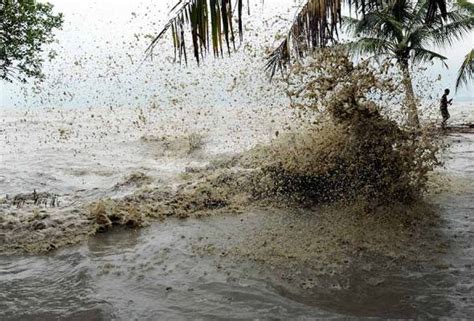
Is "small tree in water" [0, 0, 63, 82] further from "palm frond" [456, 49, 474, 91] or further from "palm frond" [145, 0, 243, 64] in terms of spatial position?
"palm frond" [456, 49, 474, 91]

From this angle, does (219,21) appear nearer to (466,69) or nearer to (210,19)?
(210,19)

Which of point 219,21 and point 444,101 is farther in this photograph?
point 444,101

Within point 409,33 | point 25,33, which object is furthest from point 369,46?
point 25,33

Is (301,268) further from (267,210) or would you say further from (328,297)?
(267,210)

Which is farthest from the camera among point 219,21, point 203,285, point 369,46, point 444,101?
point 444,101

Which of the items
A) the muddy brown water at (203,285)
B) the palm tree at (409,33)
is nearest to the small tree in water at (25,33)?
the muddy brown water at (203,285)

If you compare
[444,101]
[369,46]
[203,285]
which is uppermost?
[369,46]

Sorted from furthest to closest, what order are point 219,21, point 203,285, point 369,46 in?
point 369,46
point 203,285
point 219,21

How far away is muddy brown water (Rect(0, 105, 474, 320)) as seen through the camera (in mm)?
4488

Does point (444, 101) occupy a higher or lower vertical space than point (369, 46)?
lower

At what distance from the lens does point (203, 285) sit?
5.18m

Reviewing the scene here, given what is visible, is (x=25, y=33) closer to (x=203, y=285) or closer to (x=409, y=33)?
(x=203, y=285)

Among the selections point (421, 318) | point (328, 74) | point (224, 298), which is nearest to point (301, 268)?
point (224, 298)

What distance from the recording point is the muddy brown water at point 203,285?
177 inches
